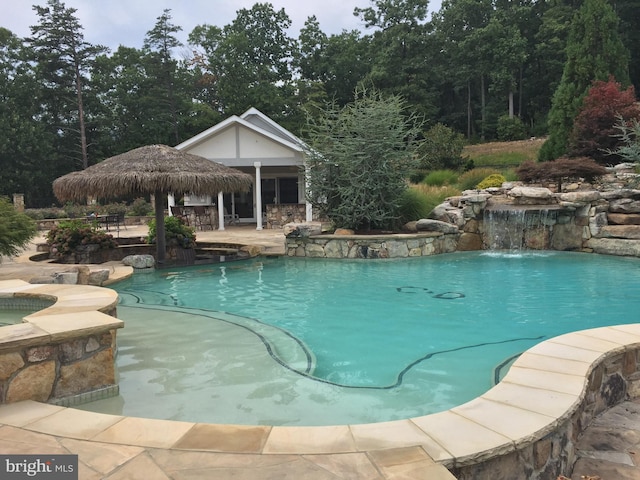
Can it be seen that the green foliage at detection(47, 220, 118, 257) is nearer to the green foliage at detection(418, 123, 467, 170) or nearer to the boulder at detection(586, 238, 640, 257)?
the boulder at detection(586, 238, 640, 257)

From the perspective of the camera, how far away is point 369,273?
9.29 metres

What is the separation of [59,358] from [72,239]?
8319mm

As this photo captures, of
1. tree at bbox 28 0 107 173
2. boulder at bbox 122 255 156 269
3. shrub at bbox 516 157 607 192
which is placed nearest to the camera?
boulder at bbox 122 255 156 269

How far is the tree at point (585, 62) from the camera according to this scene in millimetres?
21516

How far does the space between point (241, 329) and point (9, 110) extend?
3431 centimetres

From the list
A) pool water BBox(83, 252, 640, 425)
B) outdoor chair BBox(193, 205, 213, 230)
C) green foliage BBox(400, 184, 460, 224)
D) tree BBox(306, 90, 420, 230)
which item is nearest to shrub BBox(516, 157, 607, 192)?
green foliage BBox(400, 184, 460, 224)

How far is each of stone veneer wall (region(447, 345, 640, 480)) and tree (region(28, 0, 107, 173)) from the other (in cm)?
3483

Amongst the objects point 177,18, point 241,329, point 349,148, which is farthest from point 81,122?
point 241,329

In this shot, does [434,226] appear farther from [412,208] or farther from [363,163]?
[363,163]

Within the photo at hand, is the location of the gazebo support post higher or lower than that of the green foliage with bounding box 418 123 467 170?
lower

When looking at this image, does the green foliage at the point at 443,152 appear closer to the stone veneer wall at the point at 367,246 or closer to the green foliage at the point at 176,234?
the stone veneer wall at the point at 367,246

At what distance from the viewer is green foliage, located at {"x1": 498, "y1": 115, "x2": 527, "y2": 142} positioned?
33719 mm

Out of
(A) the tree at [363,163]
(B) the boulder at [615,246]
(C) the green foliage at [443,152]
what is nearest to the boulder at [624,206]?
(B) the boulder at [615,246]

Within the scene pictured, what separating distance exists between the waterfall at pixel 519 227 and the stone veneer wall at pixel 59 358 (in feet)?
34.7
